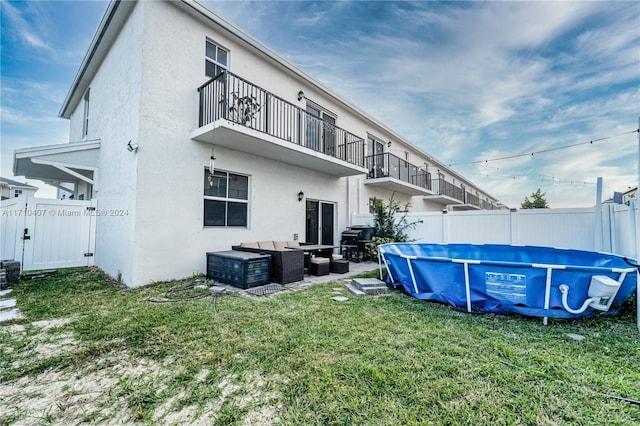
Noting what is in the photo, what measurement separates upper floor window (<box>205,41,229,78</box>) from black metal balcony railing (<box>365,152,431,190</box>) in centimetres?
665

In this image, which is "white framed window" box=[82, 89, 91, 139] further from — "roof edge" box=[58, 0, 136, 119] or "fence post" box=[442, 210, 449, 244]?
"fence post" box=[442, 210, 449, 244]

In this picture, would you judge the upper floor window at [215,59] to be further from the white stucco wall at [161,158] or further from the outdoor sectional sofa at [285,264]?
the outdoor sectional sofa at [285,264]

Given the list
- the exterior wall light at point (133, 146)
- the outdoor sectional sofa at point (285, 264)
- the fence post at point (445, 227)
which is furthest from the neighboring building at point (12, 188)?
the fence post at point (445, 227)

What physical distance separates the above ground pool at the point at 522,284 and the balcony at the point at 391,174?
7202mm

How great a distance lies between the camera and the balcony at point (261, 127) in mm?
5895

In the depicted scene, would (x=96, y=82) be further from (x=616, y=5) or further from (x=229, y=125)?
(x=616, y=5)

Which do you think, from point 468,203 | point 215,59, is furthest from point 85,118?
point 468,203

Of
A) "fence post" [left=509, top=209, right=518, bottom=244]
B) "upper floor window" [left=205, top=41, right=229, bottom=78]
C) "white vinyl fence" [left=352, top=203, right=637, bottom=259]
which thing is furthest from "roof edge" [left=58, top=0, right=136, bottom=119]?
"fence post" [left=509, top=209, right=518, bottom=244]

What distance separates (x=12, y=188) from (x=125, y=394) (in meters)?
23.3

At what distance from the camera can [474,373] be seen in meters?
2.17

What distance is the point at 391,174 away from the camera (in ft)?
41.7

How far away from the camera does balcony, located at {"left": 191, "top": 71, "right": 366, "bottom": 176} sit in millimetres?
5895

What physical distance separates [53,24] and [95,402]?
10.8 metres

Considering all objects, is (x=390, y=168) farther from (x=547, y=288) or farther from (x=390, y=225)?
(x=547, y=288)
